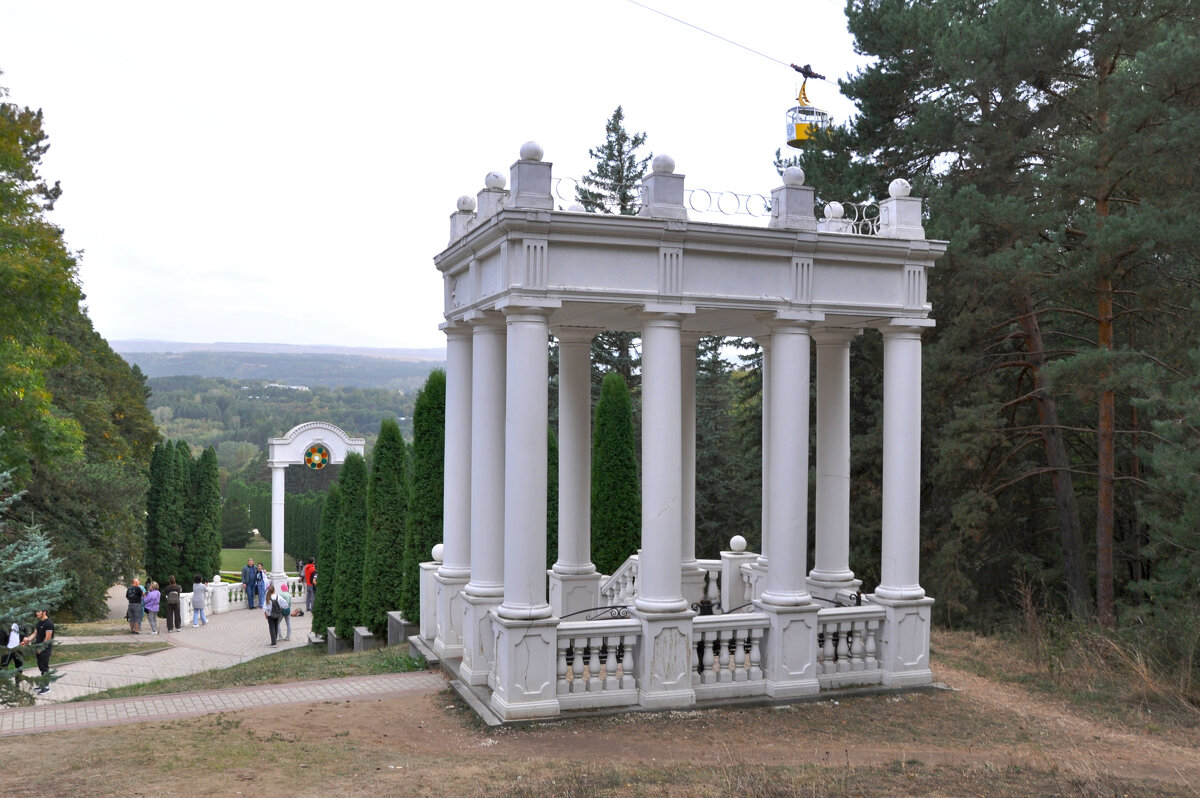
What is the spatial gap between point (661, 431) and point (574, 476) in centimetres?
347

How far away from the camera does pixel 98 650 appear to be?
67.7ft

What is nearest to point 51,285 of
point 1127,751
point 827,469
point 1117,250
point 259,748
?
point 259,748

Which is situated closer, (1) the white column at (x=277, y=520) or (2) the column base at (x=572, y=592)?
(2) the column base at (x=572, y=592)

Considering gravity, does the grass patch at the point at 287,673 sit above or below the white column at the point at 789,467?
below

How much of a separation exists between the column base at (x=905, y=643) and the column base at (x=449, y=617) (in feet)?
16.2

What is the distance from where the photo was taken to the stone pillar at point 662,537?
9961 mm

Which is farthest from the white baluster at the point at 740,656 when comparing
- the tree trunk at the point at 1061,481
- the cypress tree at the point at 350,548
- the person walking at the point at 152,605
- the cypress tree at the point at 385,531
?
the person walking at the point at 152,605

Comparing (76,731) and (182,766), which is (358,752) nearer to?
(182,766)

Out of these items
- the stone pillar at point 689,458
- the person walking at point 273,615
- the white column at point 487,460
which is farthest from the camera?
the person walking at point 273,615

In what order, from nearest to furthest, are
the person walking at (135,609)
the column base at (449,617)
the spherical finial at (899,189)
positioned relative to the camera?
the spherical finial at (899,189)
the column base at (449,617)
the person walking at (135,609)

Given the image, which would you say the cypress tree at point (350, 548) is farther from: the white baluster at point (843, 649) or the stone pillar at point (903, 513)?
the stone pillar at point (903, 513)

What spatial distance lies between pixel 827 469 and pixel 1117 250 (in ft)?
26.4

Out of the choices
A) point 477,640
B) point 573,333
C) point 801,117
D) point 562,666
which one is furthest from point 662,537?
point 801,117

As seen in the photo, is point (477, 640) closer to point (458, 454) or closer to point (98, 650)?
point (458, 454)
